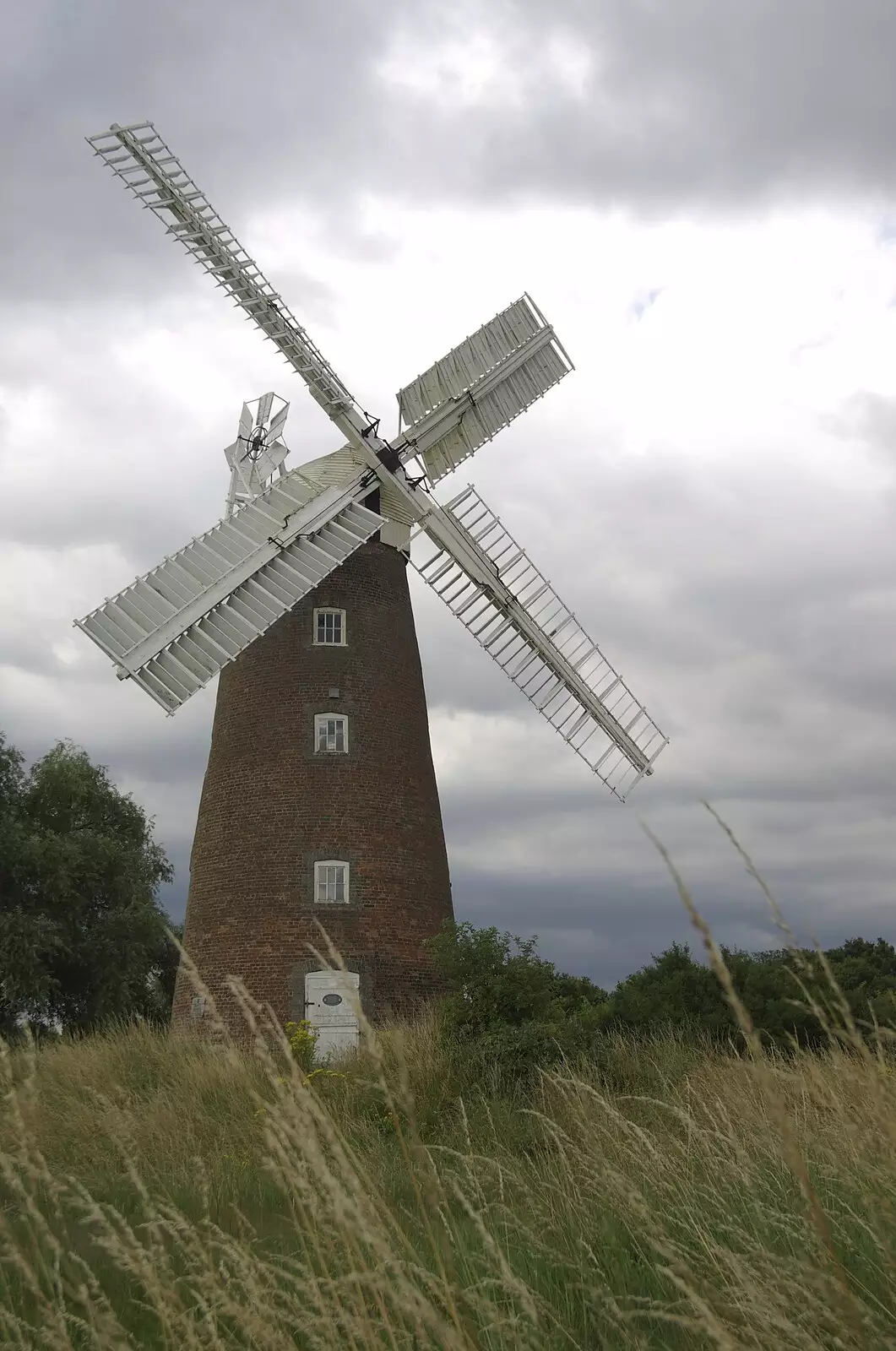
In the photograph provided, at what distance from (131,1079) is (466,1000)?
16.4ft

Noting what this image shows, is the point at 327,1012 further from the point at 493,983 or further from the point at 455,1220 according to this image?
the point at 455,1220

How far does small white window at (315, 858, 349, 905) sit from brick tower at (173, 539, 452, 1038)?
0.02 metres

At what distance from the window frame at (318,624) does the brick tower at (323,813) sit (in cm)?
1

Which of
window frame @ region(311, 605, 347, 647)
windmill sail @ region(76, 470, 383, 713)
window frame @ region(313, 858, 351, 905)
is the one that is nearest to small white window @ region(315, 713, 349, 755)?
window frame @ region(311, 605, 347, 647)

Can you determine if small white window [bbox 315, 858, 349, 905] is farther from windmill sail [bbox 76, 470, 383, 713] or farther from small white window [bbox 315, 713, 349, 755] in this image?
windmill sail [bbox 76, 470, 383, 713]

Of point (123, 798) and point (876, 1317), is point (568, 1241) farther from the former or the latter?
point (123, 798)

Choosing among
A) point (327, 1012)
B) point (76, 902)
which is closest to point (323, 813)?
point (327, 1012)

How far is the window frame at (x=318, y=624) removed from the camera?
770 inches

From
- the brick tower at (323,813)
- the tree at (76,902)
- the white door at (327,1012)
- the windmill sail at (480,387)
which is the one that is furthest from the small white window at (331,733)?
the tree at (76,902)

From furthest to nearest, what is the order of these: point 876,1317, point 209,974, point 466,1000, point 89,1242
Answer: point 209,974
point 466,1000
point 89,1242
point 876,1317

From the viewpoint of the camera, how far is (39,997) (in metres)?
28.4

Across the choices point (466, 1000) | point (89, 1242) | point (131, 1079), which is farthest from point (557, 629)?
point (89, 1242)

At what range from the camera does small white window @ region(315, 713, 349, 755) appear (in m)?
19.0

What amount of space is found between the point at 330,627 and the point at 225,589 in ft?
8.09
